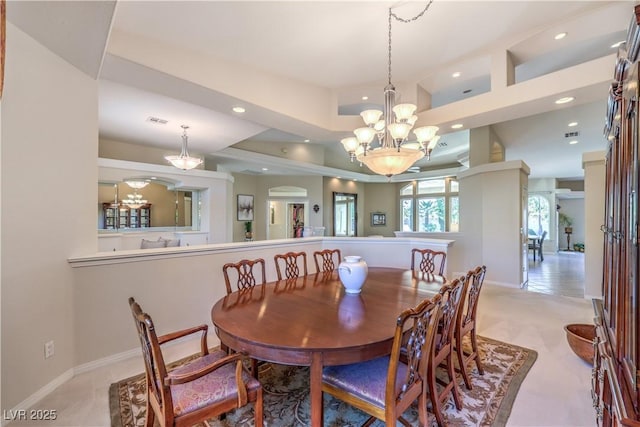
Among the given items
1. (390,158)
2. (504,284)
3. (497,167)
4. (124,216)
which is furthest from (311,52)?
(504,284)

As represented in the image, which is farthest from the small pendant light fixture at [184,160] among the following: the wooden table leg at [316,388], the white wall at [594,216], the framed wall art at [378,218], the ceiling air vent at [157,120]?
the framed wall art at [378,218]

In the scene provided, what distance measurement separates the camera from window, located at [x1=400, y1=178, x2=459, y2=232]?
10.2m

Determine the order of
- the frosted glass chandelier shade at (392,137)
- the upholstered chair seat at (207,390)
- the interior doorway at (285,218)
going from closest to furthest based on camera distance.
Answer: the upholstered chair seat at (207,390) → the frosted glass chandelier shade at (392,137) → the interior doorway at (285,218)

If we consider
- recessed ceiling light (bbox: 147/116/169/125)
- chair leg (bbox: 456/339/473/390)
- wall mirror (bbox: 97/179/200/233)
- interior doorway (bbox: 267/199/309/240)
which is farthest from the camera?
interior doorway (bbox: 267/199/309/240)

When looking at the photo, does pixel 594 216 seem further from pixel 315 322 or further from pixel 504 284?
pixel 315 322

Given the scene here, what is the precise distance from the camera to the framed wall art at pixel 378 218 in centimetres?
1151

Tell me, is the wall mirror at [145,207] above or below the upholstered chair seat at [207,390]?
above

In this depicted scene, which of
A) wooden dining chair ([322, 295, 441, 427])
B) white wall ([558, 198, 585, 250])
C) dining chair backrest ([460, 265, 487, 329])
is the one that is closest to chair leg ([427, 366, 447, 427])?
wooden dining chair ([322, 295, 441, 427])

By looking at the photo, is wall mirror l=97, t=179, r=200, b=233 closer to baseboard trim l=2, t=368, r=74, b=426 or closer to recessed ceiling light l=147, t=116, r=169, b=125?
recessed ceiling light l=147, t=116, r=169, b=125

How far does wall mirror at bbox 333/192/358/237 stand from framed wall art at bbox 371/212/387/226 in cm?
85

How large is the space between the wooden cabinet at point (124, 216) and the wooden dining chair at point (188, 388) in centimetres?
543

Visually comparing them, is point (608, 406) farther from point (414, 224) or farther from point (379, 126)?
point (414, 224)

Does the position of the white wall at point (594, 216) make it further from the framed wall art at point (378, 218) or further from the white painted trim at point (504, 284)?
the framed wall art at point (378, 218)

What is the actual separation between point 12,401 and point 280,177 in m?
8.13
